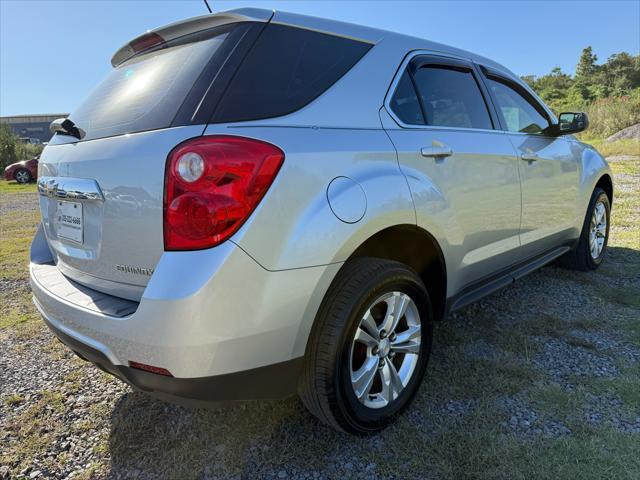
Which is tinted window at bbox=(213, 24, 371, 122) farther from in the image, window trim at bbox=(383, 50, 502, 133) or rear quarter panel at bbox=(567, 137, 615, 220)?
rear quarter panel at bbox=(567, 137, 615, 220)

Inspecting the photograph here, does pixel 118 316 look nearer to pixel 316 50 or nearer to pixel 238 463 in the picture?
pixel 238 463

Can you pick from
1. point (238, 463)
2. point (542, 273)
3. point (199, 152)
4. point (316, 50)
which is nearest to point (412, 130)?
point (316, 50)

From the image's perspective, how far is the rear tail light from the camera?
146 cm

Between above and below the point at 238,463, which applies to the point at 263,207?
above

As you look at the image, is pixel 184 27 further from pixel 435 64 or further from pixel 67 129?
pixel 435 64

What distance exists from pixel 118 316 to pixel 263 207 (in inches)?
25.4

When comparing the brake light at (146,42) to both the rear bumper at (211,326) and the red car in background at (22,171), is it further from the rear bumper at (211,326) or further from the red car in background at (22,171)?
the red car in background at (22,171)

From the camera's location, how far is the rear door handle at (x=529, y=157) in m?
2.97

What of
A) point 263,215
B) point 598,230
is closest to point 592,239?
point 598,230

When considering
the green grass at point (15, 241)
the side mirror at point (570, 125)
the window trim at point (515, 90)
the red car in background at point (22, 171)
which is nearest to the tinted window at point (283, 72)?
the window trim at point (515, 90)

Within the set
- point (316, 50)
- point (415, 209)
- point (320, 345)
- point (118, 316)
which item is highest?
point (316, 50)

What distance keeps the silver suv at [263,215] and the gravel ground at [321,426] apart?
0.21 m

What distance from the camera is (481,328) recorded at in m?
3.11

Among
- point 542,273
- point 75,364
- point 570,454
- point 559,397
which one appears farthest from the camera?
point 542,273
